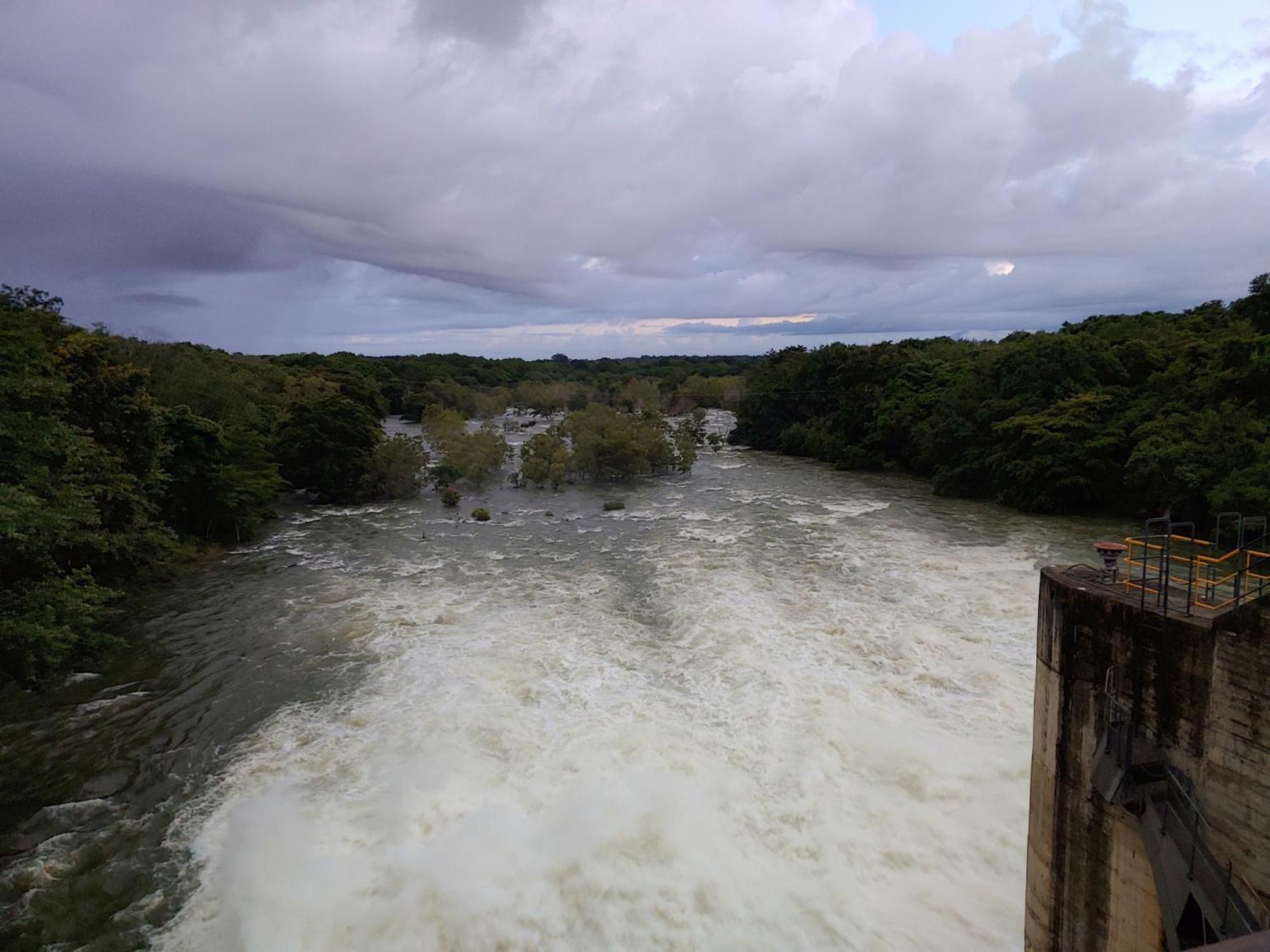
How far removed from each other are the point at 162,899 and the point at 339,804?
2.33 metres

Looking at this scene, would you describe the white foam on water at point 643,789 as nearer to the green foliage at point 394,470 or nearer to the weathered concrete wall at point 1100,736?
the weathered concrete wall at point 1100,736

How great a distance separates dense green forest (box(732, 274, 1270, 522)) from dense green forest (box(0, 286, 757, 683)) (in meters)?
14.0

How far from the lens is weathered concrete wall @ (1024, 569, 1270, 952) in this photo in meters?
5.27

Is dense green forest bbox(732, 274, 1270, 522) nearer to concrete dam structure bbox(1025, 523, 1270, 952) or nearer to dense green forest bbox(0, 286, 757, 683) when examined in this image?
dense green forest bbox(0, 286, 757, 683)

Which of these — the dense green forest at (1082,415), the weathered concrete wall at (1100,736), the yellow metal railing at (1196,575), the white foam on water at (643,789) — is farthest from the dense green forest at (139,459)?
the yellow metal railing at (1196,575)

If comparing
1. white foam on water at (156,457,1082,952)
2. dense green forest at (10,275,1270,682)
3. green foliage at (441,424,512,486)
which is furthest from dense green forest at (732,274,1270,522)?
green foliage at (441,424,512,486)

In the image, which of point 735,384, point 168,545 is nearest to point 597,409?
point 168,545

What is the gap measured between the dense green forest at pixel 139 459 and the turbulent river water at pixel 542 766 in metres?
2.22

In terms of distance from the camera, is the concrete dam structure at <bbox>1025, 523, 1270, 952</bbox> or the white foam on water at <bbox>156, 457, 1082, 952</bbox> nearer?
the concrete dam structure at <bbox>1025, 523, 1270, 952</bbox>

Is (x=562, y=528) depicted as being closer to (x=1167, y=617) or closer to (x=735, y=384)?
(x=1167, y=617)

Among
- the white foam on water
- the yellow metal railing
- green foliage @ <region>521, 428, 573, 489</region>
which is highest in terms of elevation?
the yellow metal railing

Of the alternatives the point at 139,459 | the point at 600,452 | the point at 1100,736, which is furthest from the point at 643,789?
the point at 600,452

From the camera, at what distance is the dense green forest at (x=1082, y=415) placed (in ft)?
74.4

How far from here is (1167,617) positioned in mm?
5891
